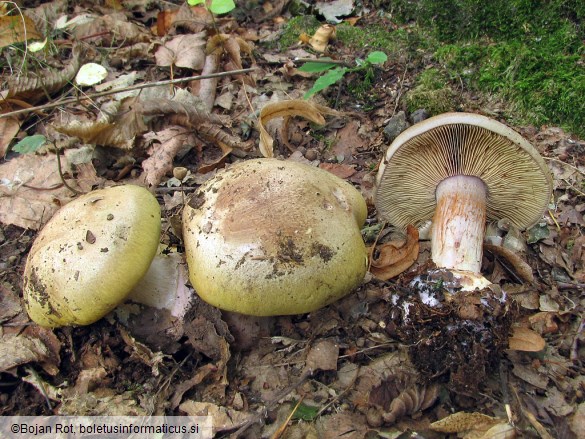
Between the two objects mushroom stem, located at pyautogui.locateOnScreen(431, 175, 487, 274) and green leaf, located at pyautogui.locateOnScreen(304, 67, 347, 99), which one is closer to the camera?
mushroom stem, located at pyautogui.locateOnScreen(431, 175, 487, 274)

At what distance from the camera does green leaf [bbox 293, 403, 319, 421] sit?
2.43m

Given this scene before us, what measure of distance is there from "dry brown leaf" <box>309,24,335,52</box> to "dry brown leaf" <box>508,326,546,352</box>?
345 centimetres

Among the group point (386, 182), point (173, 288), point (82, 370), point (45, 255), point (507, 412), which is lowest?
point (82, 370)

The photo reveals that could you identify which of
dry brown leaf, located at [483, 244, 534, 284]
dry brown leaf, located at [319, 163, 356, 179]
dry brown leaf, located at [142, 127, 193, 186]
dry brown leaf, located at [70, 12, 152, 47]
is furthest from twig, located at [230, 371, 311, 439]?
dry brown leaf, located at [70, 12, 152, 47]

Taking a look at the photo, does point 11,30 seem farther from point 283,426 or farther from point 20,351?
point 283,426

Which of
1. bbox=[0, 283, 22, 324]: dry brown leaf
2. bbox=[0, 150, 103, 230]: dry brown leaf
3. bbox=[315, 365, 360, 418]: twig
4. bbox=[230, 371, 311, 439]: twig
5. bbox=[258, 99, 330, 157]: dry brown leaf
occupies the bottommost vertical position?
bbox=[0, 283, 22, 324]: dry brown leaf

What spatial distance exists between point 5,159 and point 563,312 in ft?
15.5

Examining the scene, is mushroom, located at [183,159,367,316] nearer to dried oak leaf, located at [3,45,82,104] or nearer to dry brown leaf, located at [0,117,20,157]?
dry brown leaf, located at [0,117,20,157]

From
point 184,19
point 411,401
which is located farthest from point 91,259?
point 184,19

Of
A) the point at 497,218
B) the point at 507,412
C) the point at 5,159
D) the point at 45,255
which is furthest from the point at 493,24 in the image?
the point at 5,159

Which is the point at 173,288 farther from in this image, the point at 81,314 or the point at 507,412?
the point at 507,412

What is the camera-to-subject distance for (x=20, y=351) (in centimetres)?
271

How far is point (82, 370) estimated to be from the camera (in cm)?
269

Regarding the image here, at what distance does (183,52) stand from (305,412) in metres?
4.00
